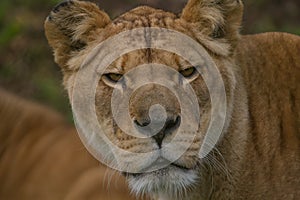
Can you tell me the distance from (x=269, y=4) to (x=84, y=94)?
15.6 ft

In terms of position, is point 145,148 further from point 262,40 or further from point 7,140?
point 7,140

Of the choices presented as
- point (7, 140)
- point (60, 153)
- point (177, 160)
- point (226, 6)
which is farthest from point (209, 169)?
point (7, 140)

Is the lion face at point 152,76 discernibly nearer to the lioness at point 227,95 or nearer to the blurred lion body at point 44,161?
the lioness at point 227,95

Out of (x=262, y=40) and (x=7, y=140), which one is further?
(x=7, y=140)

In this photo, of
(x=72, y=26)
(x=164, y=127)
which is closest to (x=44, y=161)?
(x=72, y=26)

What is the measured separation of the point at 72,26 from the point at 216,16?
2.11ft

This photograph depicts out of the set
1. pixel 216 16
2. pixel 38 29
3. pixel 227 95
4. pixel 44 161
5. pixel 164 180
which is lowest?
pixel 38 29

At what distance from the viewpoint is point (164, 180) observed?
427cm

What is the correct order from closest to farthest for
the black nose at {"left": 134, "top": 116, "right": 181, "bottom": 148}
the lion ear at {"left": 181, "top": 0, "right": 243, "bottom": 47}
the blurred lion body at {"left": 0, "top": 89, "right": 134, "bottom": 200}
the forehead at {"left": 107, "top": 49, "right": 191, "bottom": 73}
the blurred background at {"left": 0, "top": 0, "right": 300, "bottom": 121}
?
the black nose at {"left": 134, "top": 116, "right": 181, "bottom": 148}, the forehead at {"left": 107, "top": 49, "right": 191, "bottom": 73}, the lion ear at {"left": 181, "top": 0, "right": 243, "bottom": 47}, the blurred lion body at {"left": 0, "top": 89, "right": 134, "bottom": 200}, the blurred background at {"left": 0, "top": 0, "right": 300, "bottom": 121}

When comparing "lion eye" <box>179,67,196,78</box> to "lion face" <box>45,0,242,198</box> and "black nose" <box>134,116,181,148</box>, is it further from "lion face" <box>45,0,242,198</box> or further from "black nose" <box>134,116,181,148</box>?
"black nose" <box>134,116,181,148</box>

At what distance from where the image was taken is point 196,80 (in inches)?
169

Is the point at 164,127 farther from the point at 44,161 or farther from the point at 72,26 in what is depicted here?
the point at 44,161

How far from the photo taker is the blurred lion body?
17.7 feet

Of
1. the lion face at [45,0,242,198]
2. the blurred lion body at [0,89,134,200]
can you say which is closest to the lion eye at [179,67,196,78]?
the lion face at [45,0,242,198]
